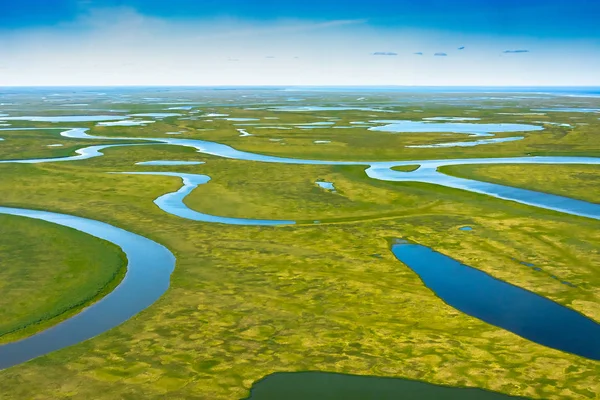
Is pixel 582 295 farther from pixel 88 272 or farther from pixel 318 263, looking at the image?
pixel 88 272

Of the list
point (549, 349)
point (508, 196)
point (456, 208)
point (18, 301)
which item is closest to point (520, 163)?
point (508, 196)

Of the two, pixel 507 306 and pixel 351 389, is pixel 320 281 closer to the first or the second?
pixel 507 306

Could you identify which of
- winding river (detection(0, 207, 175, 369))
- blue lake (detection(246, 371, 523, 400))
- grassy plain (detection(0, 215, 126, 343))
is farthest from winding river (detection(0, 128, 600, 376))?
blue lake (detection(246, 371, 523, 400))

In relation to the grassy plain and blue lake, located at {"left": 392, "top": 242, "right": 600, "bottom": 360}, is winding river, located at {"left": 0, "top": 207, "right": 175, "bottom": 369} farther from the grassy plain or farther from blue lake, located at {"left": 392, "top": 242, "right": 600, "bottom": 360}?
blue lake, located at {"left": 392, "top": 242, "right": 600, "bottom": 360}

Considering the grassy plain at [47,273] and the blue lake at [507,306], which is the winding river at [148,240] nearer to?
the blue lake at [507,306]

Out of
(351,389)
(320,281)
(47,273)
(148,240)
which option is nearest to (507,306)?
(320,281)

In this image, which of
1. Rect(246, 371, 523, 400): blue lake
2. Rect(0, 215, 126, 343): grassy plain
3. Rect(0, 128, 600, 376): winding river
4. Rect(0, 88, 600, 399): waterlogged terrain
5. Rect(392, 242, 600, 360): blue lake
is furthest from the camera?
Rect(0, 215, 126, 343): grassy plain
